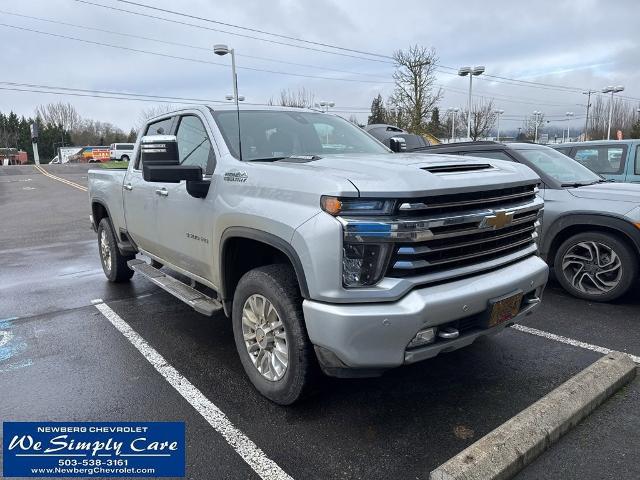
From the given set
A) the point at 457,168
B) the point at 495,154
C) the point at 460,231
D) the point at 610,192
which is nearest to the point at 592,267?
the point at 610,192

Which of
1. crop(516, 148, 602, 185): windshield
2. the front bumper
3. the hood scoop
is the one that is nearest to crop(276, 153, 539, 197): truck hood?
the hood scoop

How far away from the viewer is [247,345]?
336cm

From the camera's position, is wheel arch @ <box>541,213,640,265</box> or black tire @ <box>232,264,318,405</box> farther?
wheel arch @ <box>541,213,640,265</box>

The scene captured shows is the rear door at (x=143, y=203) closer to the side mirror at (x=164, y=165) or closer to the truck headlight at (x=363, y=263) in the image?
the side mirror at (x=164, y=165)

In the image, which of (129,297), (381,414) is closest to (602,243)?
(381,414)

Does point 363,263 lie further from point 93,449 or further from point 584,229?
point 584,229

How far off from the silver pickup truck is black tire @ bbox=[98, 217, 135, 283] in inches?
91.6

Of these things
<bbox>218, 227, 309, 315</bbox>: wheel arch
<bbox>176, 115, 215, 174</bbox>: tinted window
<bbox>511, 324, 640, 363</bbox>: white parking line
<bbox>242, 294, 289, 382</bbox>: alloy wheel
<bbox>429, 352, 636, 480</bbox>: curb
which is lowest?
<bbox>511, 324, 640, 363</bbox>: white parking line

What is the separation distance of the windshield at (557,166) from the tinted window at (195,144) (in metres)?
3.95

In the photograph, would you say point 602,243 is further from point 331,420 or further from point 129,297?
point 129,297

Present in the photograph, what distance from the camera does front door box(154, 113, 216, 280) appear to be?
12.1 ft

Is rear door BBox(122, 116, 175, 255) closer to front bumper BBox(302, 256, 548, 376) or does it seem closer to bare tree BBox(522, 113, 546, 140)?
front bumper BBox(302, 256, 548, 376)

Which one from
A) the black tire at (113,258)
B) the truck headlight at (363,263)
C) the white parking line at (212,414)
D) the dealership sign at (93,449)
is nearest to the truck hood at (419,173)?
the truck headlight at (363,263)

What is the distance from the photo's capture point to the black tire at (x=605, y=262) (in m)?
4.92
